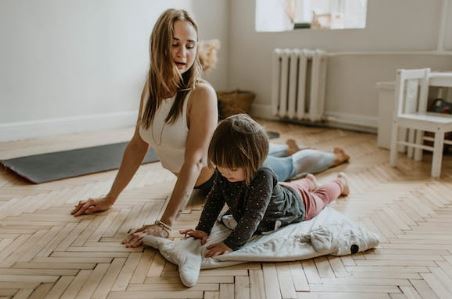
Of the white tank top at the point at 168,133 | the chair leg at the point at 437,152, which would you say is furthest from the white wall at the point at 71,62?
the chair leg at the point at 437,152

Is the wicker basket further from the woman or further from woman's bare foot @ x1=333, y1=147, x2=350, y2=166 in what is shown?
the woman

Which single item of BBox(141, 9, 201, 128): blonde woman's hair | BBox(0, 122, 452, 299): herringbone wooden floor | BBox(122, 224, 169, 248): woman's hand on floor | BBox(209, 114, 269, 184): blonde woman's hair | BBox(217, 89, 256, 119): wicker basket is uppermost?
BBox(141, 9, 201, 128): blonde woman's hair

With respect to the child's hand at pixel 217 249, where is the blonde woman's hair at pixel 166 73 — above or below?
above

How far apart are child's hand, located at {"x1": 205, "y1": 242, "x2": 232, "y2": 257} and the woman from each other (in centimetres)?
22

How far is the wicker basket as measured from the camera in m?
4.00

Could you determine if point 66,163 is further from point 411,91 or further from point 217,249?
point 411,91

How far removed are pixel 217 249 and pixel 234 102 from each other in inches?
110

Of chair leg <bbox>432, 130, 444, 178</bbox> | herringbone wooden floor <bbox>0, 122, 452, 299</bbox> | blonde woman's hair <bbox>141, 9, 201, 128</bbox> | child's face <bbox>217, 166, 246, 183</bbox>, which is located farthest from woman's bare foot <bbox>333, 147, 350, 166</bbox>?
child's face <bbox>217, 166, 246, 183</bbox>

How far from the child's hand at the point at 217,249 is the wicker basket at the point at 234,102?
99.5 inches

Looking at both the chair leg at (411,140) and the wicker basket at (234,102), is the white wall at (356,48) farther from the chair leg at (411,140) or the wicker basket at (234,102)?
the chair leg at (411,140)

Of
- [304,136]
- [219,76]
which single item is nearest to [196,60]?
[304,136]

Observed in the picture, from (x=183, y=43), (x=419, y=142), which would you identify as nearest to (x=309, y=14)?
(x=419, y=142)

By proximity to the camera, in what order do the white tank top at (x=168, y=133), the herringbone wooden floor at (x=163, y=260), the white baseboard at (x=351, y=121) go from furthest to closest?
the white baseboard at (x=351, y=121)
the white tank top at (x=168, y=133)
the herringbone wooden floor at (x=163, y=260)

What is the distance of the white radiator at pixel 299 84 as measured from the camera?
12.5 ft
